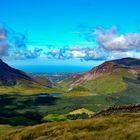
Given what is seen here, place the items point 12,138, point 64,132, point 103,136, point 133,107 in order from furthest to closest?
point 133,107 → point 12,138 → point 64,132 → point 103,136

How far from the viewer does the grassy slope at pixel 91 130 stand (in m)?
86.9

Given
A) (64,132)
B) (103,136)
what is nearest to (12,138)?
(64,132)

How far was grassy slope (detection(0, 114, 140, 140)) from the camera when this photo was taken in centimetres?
8694

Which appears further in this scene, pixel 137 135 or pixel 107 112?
pixel 107 112

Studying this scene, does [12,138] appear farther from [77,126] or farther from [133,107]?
[133,107]

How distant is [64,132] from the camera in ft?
333

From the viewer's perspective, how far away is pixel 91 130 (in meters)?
97.9

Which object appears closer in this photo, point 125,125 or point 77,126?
point 125,125

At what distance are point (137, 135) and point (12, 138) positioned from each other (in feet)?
158

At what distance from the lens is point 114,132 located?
293 ft

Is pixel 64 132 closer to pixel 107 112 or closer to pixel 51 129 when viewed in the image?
pixel 51 129

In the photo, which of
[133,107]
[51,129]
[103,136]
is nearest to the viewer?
[103,136]

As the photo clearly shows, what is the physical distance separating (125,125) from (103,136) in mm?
8014

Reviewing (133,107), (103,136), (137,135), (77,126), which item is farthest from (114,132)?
(133,107)
